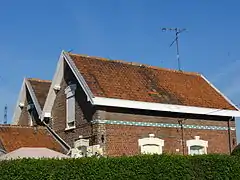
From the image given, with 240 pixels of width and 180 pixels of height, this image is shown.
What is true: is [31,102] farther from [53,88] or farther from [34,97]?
[53,88]

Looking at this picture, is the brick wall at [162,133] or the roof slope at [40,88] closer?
the brick wall at [162,133]

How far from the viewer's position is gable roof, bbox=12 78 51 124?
2939 cm

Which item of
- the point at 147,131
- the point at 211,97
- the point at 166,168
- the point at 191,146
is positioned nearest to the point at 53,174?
the point at 166,168

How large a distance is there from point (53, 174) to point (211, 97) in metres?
15.9

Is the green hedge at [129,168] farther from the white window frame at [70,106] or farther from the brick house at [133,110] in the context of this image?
the white window frame at [70,106]

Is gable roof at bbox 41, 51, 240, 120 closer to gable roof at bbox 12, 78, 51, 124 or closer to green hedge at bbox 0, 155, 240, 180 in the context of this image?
gable roof at bbox 12, 78, 51, 124

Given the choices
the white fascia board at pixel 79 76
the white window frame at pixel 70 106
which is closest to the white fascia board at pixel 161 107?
the white fascia board at pixel 79 76

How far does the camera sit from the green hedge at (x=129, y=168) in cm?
1577

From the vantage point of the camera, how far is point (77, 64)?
2547cm

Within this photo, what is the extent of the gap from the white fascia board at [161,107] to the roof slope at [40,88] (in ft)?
23.1

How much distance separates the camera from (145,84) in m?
27.0

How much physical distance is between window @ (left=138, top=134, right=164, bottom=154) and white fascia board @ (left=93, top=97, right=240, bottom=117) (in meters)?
1.55

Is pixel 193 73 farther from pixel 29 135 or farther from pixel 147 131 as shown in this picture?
pixel 29 135

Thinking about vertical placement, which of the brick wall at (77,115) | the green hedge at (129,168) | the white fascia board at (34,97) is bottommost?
the green hedge at (129,168)
